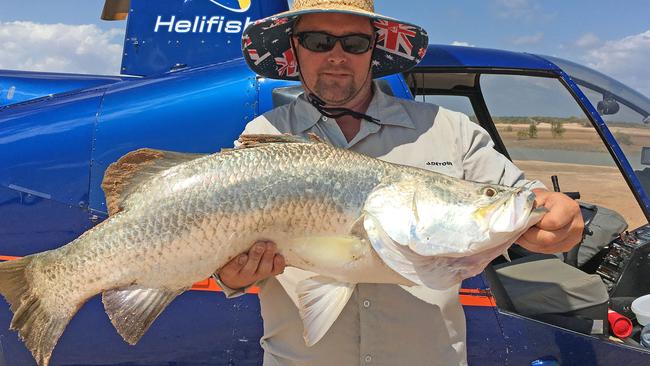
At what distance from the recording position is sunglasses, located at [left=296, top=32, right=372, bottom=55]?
7.91 ft

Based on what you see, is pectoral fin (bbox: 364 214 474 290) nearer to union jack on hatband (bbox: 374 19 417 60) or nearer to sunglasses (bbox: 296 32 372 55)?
sunglasses (bbox: 296 32 372 55)

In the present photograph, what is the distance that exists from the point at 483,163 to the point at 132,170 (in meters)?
1.27

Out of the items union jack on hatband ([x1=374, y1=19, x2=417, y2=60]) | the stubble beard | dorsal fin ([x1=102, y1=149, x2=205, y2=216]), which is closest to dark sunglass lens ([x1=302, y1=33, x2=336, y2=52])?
the stubble beard

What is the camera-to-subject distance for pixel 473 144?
2.36 meters

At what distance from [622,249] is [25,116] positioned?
369 cm

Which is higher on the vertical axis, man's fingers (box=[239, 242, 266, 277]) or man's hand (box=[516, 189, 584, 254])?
man's hand (box=[516, 189, 584, 254])

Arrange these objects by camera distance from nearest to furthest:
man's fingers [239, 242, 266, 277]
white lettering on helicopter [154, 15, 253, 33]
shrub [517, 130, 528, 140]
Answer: man's fingers [239, 242, 266, 277], white lettering on helicopter [154, 15, 253, 33], shrub [517, 130, 528, 140]

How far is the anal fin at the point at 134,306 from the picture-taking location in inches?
78.7

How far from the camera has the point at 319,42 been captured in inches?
95.4

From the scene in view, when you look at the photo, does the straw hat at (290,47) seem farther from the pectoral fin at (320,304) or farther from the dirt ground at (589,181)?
the dirt ground at (589,181)

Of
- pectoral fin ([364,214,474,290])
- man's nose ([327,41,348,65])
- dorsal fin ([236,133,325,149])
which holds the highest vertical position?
man's nose ([327,41,348,65])

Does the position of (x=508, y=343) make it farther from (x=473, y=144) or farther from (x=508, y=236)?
(x=508, y=236)

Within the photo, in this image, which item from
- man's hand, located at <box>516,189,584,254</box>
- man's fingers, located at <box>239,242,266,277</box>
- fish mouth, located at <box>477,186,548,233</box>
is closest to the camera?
fish mouth, located at <box>477,186,548,233</box>

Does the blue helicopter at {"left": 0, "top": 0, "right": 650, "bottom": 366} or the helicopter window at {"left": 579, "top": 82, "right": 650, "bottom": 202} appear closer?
the blue helicopter at {"left": 0, "top": 0, "right": 650, "bottom": 366}
